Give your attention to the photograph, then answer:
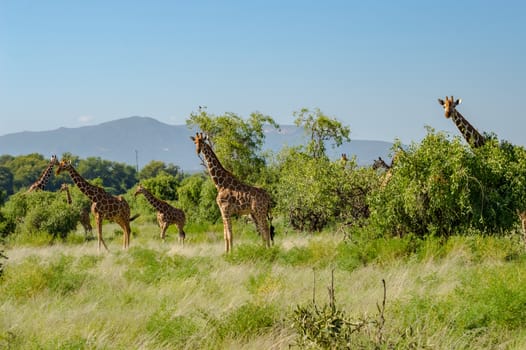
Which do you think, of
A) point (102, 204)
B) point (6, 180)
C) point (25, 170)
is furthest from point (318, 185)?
point (25, 170)

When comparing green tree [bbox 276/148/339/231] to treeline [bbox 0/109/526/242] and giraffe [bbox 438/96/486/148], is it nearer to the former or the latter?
treeline [bbox 0/109/526/242]

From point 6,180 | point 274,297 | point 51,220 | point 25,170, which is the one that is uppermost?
point 25,170

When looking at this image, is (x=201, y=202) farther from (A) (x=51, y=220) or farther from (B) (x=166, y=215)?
(A) (x=51, y=220)

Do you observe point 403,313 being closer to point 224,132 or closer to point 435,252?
point 435,252

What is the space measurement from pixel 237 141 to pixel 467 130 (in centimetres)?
1477

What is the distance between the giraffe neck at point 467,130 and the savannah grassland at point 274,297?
228 centimetres

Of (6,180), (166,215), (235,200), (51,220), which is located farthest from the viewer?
(6,180)

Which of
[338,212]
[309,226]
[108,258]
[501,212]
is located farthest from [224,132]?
[501,212]

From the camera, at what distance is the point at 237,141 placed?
93.2ft

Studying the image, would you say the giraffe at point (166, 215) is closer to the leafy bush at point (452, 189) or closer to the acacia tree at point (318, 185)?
the acacia tree at point (318, 185)

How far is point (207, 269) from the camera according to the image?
39.7ft

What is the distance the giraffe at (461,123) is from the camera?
14.6 meters

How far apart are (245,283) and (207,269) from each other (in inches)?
72.5

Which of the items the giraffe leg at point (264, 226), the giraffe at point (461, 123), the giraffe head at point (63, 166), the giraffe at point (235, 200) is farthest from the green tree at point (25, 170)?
the giraffe at point (461, 123)
